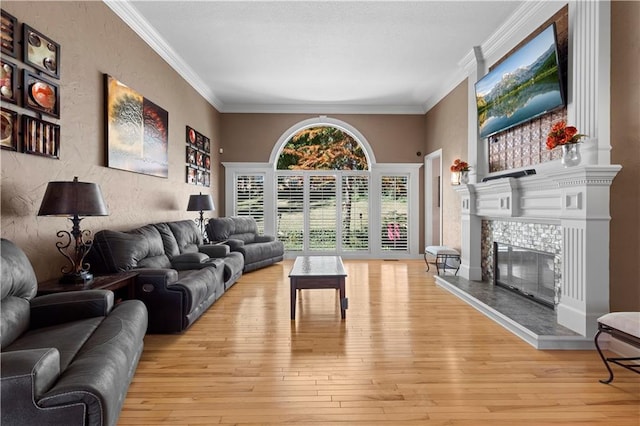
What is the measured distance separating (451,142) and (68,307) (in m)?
6.36

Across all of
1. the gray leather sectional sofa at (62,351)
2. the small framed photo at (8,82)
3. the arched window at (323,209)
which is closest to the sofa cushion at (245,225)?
the arched window at (323,209)

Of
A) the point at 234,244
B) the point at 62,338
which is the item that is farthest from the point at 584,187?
the point at 234,244

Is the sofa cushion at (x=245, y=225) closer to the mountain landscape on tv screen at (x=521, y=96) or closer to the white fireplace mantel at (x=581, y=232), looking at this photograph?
Result: the mountain landscape on tv screen at (x=521, y=96)

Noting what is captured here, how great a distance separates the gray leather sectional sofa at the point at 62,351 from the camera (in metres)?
1.44

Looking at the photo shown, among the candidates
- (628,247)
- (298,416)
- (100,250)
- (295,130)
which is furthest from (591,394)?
(295,130)

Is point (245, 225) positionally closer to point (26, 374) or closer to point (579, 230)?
point (579, 230)

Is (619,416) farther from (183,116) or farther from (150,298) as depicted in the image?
(183,116)

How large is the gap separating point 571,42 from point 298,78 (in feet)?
13.8

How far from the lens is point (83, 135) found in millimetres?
3502

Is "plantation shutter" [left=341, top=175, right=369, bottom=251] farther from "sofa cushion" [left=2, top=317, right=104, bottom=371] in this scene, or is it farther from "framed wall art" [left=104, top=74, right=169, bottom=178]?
"sofa cushion" [left=2, top=317, right=104, bottom=371]

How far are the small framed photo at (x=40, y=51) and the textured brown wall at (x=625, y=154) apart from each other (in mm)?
4835

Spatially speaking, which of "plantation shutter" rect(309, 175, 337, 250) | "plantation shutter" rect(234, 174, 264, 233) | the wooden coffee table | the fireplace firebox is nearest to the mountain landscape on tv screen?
the fireplace firebox

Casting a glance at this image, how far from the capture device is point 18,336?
7.06 feet

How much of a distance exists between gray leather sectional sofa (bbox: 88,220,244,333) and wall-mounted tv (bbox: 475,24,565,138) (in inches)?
158
